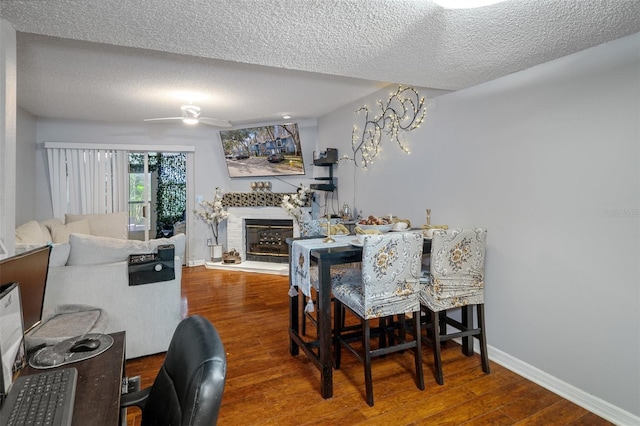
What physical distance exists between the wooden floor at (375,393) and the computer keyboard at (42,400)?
1.14m

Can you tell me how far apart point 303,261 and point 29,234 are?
3.22 metres

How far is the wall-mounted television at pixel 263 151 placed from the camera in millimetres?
5418

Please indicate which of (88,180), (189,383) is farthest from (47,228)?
(189,383)

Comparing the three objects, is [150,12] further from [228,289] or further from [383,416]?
[228,289]

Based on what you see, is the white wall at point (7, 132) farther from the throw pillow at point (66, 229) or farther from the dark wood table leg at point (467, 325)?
the dark wood table leg at point (467, 325)

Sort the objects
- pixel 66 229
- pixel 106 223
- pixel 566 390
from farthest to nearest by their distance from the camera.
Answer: pixel 106 223, pixel 66 229, pixel 566 390

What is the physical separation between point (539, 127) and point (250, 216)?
450 cm

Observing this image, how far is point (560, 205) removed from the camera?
7.11 feet

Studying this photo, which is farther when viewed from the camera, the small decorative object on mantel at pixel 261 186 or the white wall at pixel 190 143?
the small decorative object on mantel at pixel 261 186

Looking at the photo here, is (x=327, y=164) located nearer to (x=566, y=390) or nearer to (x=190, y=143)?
(x=190, y=143)

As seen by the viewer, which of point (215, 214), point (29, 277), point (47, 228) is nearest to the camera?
point (29, 277)

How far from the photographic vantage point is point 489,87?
2605 millimetres

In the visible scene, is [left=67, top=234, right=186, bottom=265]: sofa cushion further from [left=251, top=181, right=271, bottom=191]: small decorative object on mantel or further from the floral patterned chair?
[left=251, top=181, right=271, bottom=191]: small decorative object on mantel

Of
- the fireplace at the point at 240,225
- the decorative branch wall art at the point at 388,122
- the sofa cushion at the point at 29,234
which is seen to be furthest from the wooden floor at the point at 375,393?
the fireplace at the point at 240,225
